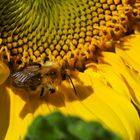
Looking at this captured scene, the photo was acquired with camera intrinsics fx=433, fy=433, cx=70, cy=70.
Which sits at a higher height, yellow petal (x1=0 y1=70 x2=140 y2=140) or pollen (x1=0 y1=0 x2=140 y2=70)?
pollen (x1=0 y1=0 x2=140 y2=70)

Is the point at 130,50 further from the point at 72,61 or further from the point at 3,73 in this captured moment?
the point at 3,73

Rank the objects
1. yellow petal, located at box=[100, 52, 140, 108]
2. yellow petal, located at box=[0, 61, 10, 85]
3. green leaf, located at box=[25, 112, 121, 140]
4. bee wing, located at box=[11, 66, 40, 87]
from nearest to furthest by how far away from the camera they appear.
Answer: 1. green leaf, located at box=[25, 112, 121, 140]
2. bee wing, located at box=[11, 66, 40, 87]
3. yellow petal, located at box=[0, 61, 10, 85]
4. yellow petal, located at box=[100, 52, 140, 108]

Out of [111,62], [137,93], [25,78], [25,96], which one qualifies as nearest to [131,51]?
[111,62]

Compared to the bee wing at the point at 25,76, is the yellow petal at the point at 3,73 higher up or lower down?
lower down

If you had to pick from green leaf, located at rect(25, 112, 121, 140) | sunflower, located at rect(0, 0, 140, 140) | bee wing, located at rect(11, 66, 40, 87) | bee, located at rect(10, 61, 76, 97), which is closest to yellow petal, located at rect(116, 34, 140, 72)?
sunflower, located at rect(0, 0, 140, 140)

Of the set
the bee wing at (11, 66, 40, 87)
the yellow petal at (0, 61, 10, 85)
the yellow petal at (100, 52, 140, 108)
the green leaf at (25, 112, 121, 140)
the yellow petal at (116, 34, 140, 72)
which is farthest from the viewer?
the yellow petal at (116, 34, 140, 72)

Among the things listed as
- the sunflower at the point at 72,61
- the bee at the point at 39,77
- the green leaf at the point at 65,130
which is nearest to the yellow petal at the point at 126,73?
the sunflower at the point at 72,61

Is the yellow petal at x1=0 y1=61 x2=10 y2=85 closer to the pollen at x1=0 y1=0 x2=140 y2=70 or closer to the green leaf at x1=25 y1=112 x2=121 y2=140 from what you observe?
the pollen at x1=0 y1=0 x2=140 y2=70

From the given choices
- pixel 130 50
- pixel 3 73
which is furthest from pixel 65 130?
pixel 130 50

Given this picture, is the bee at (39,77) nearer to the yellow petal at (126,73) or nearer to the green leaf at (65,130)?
the yellow petal at (126,73)
